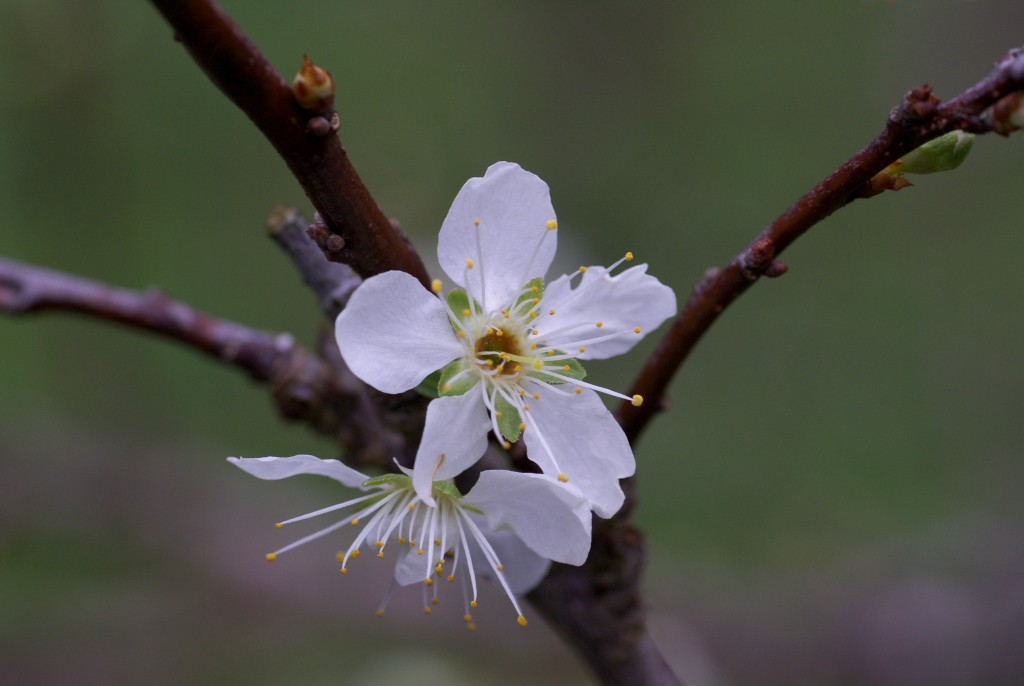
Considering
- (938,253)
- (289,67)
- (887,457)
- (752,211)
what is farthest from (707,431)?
(289,67)

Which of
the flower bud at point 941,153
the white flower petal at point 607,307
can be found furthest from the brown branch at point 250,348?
the flower bud at point 941,153

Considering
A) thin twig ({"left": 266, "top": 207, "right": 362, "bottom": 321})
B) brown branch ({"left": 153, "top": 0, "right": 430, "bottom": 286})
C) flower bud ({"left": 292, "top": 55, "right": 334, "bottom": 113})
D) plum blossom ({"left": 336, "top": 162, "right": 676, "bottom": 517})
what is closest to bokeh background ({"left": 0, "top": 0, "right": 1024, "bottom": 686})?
thin twig ({"left": 266, "top": 207, "right": 362, "bottom": 321})

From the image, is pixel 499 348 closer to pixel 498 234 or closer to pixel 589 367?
pixel 498 234

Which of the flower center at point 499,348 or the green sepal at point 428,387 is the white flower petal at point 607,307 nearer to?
the flower center at point 499,348

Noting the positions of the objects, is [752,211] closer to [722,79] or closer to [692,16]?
[722,79]

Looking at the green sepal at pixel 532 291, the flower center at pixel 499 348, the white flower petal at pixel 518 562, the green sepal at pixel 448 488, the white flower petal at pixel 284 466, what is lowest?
the white flower petal at pixel 518 562

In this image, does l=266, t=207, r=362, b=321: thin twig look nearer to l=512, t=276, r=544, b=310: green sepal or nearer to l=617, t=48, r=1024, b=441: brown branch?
l=512, t=276, r=544, b=310: green sepal

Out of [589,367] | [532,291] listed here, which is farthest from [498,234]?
[589,367]

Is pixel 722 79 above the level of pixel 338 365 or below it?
above
